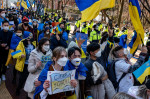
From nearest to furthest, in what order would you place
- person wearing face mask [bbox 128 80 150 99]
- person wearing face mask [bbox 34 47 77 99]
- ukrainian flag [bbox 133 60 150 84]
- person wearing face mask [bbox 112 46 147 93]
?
person wearing face mask [bbox 128 80 150 99], person wearing face mask [bbox 34 47 77 99], ukrainian flag [bbox 133 60 150 84], person wearing face mask [bbox 112 46 147 93]

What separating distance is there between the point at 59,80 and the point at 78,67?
0.51m

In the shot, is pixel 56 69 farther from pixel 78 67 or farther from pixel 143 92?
pixel 143 92

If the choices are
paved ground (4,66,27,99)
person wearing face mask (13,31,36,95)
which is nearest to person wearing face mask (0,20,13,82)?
paved ground (4,66,27,99)

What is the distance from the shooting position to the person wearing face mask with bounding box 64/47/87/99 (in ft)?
10.0

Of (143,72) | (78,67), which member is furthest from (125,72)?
(78,67)

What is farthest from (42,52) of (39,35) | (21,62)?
(39,35)

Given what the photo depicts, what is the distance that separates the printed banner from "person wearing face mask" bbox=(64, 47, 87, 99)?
0.21 meters

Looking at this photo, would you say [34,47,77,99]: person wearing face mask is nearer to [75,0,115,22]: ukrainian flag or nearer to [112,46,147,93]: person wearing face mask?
[112,46,147,93]: person wearing face mask

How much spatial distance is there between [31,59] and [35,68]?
0.79 feet

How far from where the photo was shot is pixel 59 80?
8.79ft

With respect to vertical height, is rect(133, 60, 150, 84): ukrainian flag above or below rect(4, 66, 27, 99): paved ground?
above

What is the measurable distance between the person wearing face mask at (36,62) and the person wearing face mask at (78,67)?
2.90 feet

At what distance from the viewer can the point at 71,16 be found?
45656 mm

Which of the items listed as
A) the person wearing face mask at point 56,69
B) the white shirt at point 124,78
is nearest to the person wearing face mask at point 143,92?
the person wearing face mask at point 56,69
